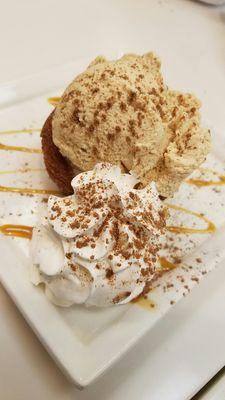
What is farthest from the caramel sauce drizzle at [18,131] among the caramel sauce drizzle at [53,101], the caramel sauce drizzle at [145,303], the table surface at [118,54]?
the caramel sauce drizzle at [145,303]

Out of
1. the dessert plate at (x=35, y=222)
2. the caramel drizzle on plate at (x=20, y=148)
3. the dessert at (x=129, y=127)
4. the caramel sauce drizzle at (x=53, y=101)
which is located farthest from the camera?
the caramel sauce drizzle at (x=53, y=101)

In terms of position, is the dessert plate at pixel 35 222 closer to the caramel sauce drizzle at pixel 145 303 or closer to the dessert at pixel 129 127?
the caramel sauce drizzle at pixel 145 303

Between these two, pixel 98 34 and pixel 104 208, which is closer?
pixel 104 208

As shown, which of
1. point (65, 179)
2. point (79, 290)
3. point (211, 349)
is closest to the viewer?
point (79, 290)

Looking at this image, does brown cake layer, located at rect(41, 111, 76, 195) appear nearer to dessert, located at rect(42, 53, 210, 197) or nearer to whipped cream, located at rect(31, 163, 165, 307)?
dessert, located at rect(42, 53, 210, 197)

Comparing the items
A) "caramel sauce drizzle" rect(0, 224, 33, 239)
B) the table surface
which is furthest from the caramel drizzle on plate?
the table surface

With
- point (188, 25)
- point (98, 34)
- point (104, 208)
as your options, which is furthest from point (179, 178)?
point (188, 25)

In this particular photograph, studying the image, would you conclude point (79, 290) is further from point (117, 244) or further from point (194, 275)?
point (194, 275)
